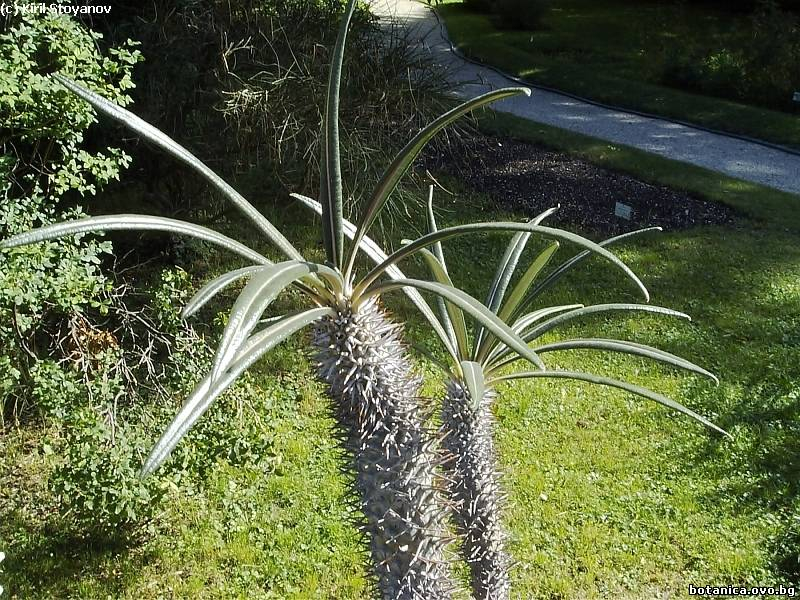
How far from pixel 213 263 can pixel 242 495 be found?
7.58 feet

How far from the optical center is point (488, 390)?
1.71 meters

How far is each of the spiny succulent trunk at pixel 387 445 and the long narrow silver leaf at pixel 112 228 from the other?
23 cm

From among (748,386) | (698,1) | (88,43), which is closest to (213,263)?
(88,43)

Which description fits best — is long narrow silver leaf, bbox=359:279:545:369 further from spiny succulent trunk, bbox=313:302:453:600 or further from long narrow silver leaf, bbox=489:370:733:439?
long narrow silver leaf, bbox=489:370:733:439

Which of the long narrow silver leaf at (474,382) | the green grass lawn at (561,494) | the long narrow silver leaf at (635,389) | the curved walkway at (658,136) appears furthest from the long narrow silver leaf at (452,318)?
the curved walkway at (658,136)

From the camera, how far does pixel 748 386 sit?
15.2ft

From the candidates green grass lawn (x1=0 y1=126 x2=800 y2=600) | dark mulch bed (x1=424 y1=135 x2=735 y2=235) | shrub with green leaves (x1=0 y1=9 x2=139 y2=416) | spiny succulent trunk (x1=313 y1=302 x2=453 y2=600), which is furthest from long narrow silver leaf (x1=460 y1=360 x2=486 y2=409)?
dark mulch bed (x1=424 y1=135 x2=735 y2=235)

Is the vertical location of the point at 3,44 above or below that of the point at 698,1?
below

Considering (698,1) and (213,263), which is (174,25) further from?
(698,1)

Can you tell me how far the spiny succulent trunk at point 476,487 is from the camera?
1685mm

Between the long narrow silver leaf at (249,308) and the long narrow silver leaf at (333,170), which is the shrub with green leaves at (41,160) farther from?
the long narrow silver leaf at (249,308)

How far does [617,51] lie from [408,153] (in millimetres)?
14630

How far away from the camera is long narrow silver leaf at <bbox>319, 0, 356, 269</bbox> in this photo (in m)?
1.20

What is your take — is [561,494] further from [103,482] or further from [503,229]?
[503,229]
